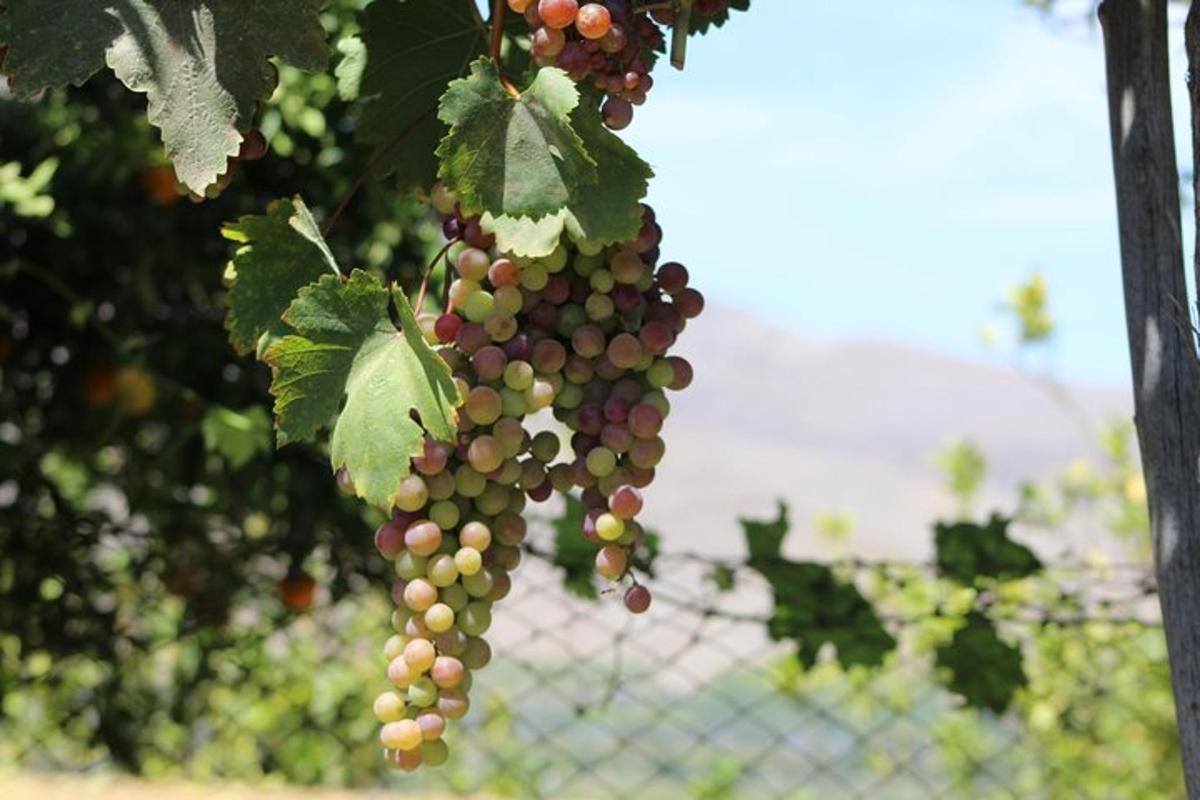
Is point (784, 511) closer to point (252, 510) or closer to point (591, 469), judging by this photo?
point (252, 510)

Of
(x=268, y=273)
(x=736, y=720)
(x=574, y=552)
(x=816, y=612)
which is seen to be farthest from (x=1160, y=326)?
(x=736, y=720)

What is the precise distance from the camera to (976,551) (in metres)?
2.02

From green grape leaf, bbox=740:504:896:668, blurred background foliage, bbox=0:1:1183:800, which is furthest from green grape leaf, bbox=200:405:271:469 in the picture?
green grape leaf, bbox=740:504:896:668

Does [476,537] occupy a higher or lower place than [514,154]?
lower

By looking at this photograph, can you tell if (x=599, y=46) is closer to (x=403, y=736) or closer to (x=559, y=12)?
(x=559, y=12)

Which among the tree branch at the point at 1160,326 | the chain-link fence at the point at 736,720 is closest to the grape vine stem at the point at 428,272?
the tree branch at the point at 1160,326

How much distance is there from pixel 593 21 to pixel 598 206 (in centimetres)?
10

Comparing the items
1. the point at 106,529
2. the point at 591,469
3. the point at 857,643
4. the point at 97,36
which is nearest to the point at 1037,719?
the point at 857,643

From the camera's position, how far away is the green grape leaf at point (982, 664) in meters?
1.94

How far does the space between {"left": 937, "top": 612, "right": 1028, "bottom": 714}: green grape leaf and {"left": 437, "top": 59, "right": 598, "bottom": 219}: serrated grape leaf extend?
1.23 metres

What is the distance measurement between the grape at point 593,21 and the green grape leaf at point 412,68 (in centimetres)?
20

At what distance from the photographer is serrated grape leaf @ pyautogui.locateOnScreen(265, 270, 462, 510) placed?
0.88m

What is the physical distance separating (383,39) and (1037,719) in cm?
254

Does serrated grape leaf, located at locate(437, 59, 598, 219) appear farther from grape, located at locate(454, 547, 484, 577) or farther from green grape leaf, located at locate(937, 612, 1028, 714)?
green grape leaf, located at locate(937, 612, 1028, 714)
